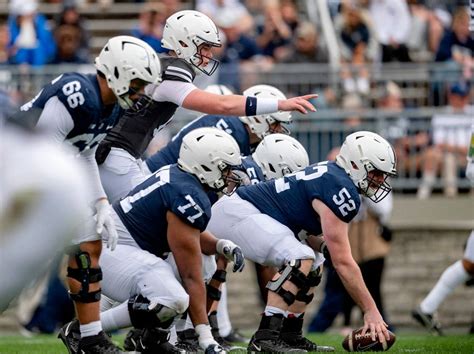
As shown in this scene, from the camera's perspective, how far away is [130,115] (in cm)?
953

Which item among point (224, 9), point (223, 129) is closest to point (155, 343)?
point (223, 129)

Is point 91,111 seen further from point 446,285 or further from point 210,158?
point 446,285

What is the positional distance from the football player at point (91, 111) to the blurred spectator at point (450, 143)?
7882 mm

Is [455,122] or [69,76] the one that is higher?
[69,76]

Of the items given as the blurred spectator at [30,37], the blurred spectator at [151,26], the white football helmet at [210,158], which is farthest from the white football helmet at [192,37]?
the blurred spectator at [30,37]

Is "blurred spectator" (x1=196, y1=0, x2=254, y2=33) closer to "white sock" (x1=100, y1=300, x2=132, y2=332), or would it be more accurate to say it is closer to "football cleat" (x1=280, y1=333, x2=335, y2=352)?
"football cleat" (x1=280, y1=333, x2=335, y2=352)

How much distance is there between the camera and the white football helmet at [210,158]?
8.38 meters

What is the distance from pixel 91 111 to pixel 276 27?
32.9 feet

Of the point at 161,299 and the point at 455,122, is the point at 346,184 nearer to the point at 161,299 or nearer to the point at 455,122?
the point at 161,299

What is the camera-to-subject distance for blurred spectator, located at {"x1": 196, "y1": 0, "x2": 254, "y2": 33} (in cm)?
1790

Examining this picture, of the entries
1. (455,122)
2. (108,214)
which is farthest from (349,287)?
(455,122)

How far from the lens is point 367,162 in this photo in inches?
355

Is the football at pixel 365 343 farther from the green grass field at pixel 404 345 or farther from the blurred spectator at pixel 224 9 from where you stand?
the blurred spectator at pixel 224 9

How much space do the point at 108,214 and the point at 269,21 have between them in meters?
10.2
